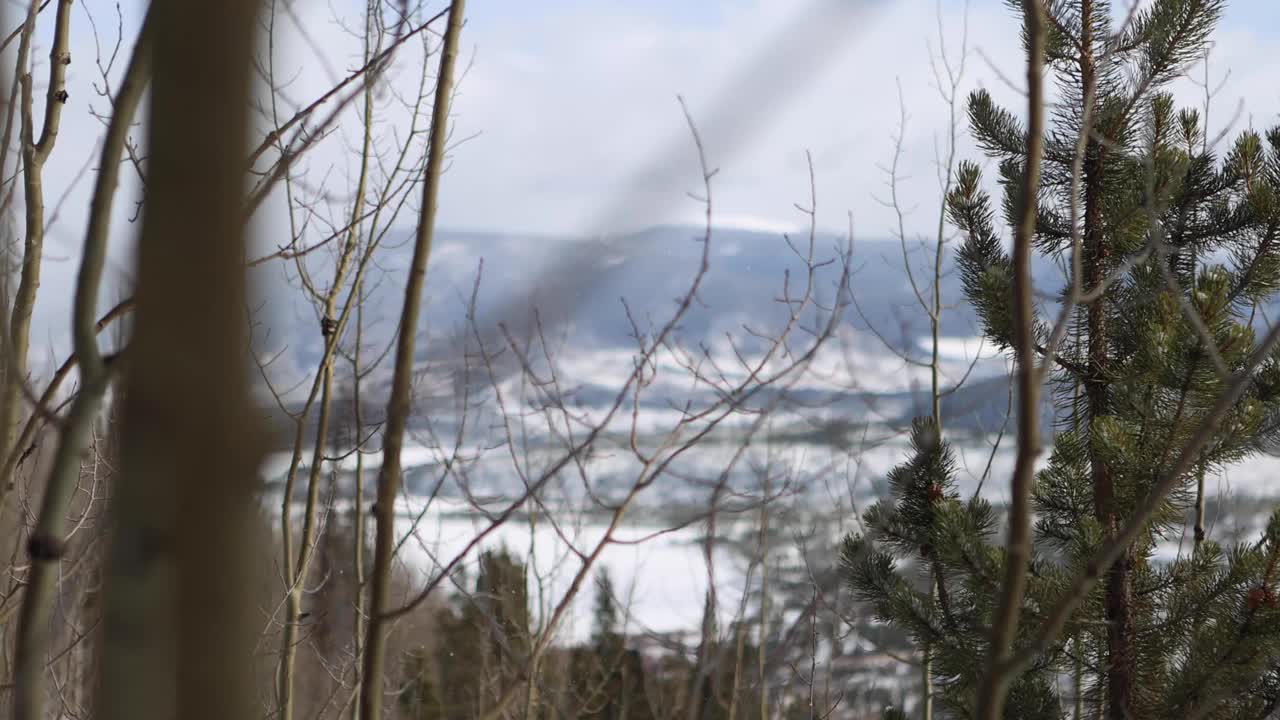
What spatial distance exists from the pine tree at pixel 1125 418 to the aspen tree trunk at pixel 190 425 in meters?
3.07

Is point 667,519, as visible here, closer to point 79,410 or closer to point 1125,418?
point 1125,418

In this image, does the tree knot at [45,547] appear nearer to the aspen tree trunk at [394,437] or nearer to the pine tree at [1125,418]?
the aspen tree trunk at [394,437]

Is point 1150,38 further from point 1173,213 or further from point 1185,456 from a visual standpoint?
point 1185,456

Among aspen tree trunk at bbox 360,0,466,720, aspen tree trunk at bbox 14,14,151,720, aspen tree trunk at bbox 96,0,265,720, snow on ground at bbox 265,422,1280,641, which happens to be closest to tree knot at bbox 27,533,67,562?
aspen tree trunk at bbox 14,14,151,720

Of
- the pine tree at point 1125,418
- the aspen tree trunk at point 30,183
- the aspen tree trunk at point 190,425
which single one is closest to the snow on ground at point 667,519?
the pine tree at point 1125,418

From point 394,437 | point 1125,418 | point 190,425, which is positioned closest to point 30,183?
point 394,437

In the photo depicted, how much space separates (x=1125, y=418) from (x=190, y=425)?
3.48 metres

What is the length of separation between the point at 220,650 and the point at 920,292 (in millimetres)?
4860

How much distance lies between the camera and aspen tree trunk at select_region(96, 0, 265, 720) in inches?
11.3

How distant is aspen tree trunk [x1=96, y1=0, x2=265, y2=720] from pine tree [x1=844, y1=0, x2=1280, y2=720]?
121 inches

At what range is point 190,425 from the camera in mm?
290

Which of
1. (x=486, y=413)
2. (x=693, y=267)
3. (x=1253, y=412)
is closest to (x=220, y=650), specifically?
(x=693, y=267)

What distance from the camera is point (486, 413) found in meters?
4.43

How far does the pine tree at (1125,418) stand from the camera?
307 cm
